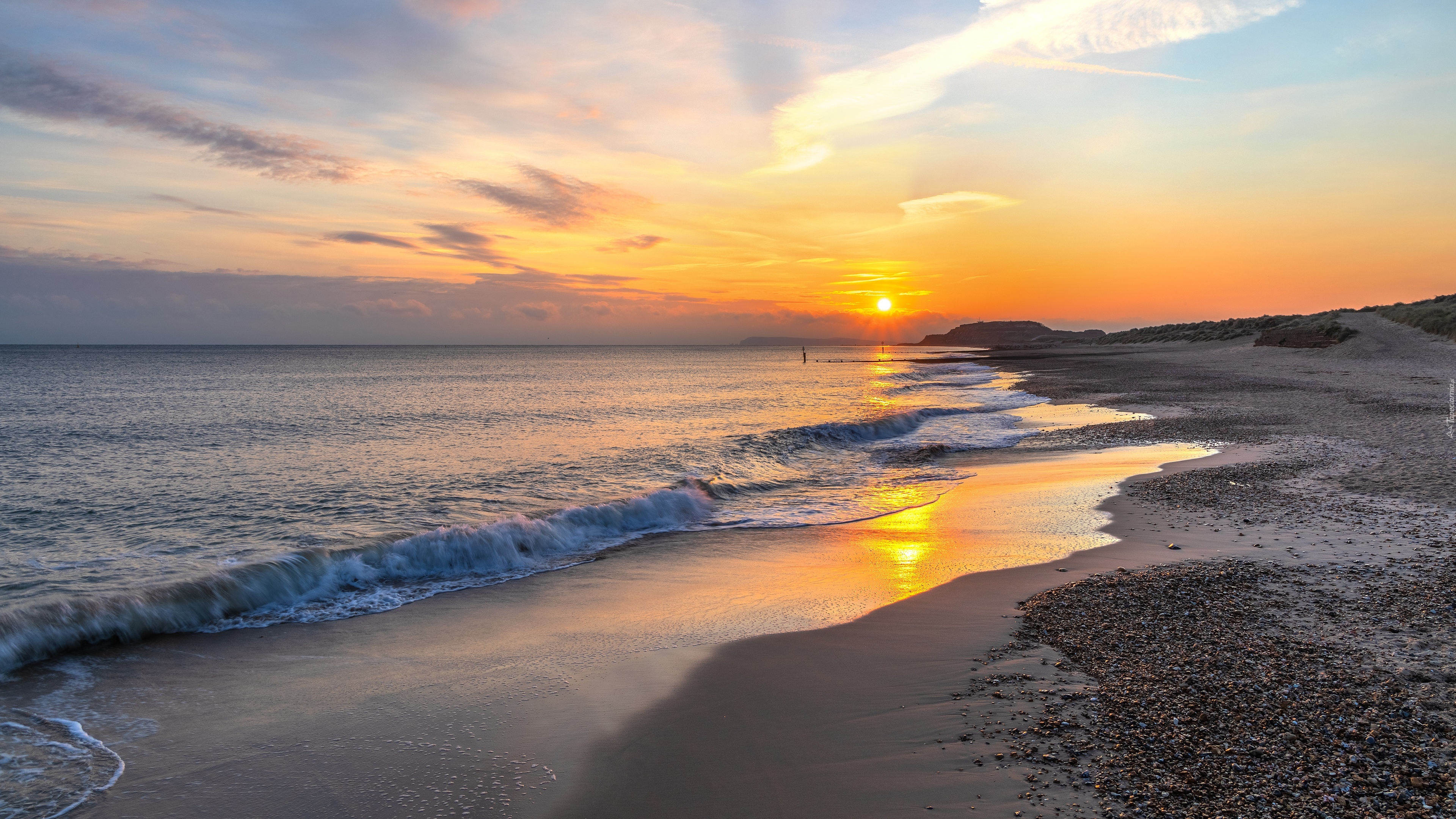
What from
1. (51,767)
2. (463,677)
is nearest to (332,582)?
(463,677)

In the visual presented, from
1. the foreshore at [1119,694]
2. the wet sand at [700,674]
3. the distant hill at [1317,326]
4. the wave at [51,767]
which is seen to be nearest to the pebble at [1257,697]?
the foreshore at [1119,694]

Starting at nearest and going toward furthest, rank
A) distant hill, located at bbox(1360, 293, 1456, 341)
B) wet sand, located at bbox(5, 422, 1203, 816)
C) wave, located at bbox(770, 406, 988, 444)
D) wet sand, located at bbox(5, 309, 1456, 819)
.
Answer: wet sand, located at bbox(5, 309, 1456, 819)
wet sand, located at bbox(5, 422, 1203, 816)
wave, located at bbox(770, 406, 988, 444)
distant hill, located at bbox(1360, 293, 1456, 341)

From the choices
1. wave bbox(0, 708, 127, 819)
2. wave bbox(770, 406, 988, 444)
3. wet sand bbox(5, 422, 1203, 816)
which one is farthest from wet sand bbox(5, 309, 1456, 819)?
wave bbox(770, 406, 988, 444)

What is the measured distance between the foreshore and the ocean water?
4.58 metres

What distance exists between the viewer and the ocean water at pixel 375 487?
27.0 ft

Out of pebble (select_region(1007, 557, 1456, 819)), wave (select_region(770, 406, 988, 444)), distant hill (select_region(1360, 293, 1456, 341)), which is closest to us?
pebble (select_region(1007, 557, 1456, 819))

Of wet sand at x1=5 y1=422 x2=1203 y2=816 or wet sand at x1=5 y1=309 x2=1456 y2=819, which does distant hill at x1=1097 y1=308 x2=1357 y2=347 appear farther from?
wet sand at x1=5 y1=422 x2=1203 y2=816

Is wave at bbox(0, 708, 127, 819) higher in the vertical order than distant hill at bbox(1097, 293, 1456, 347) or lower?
lower

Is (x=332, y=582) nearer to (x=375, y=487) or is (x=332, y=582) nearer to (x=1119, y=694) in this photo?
(x=375, y=487)

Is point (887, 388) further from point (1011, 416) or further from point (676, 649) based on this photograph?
point (676, 649)

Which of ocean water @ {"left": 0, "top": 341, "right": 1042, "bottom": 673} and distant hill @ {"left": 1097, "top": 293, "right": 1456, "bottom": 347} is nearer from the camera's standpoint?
ocean water @ {"left": 0, "top": 341, "right": 1042, "bottom": 673}

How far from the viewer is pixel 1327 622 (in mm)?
5605

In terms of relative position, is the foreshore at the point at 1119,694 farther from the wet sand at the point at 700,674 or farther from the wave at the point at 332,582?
the wave at the point at 332,582

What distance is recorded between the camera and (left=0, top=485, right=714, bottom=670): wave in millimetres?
6938
